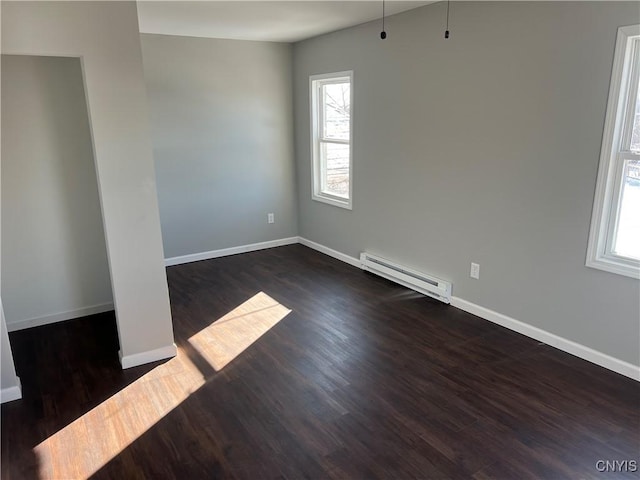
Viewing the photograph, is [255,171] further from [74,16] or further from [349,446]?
[349,446]

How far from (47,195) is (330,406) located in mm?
2695

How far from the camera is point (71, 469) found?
2.16 meters

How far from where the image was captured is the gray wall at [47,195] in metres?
3.33

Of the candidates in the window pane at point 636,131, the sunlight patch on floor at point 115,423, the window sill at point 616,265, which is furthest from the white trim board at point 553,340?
the sunlight patch on floor at point 115,423

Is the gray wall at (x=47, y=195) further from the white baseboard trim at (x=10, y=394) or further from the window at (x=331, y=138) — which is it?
the window at (x=331, y=138)

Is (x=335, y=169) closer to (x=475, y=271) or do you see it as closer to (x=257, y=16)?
(x=257, y=16)

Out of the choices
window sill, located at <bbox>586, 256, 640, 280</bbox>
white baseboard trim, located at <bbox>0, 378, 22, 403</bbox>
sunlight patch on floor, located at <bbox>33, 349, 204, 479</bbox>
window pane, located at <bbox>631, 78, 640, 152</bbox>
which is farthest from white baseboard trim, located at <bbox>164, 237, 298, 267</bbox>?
window pane, located at <bbox>631, 78, 640, 152</bbox>

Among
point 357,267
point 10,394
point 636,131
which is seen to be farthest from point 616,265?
point 10,394

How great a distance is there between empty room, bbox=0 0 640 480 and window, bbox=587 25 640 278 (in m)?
0.01

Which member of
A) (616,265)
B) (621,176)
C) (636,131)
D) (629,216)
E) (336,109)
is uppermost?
(336,109)

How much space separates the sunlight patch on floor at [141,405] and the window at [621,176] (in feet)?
7.86

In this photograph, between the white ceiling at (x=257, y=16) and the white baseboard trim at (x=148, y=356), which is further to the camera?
the white ceiling at (x=257, y=16)

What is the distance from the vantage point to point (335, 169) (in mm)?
5285

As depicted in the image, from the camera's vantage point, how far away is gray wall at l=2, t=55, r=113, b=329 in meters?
3.33
